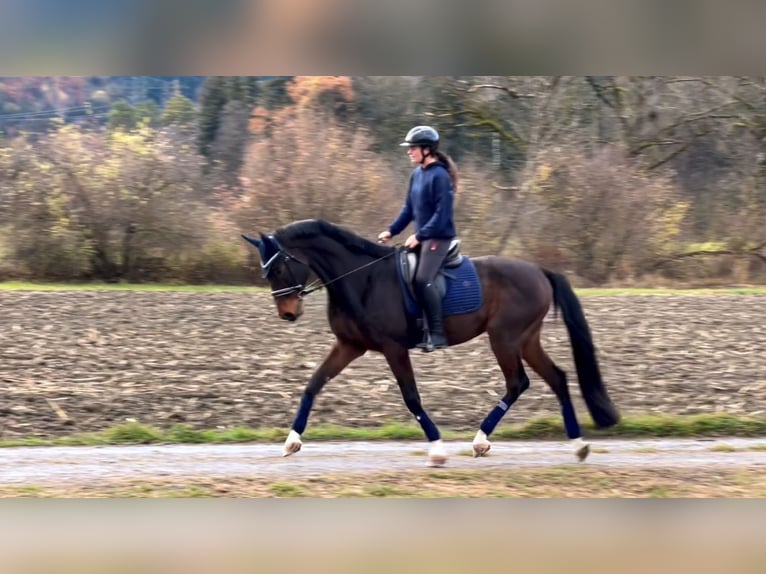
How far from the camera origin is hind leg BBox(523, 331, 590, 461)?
9039 millimetres

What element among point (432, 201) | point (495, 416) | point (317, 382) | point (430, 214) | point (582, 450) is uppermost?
point (432, 201)

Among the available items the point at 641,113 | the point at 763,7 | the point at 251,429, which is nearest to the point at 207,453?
the point at 251,429

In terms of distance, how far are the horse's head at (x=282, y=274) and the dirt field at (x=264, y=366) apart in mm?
2541

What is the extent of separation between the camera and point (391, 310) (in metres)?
8.95

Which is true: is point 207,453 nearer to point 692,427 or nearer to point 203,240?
point 692,427

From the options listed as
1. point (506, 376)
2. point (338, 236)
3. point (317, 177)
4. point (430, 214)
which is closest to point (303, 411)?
point (338, 236)

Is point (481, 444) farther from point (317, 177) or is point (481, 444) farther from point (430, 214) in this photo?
point (317, 177)

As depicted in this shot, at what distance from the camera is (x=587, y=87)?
20047 millimetres

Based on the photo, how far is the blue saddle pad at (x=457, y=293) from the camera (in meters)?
8.94

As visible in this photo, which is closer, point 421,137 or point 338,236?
point 421,137

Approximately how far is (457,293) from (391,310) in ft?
2.08

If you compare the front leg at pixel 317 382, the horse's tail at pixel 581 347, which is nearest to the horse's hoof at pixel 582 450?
the horse's tail at pixel 581 347

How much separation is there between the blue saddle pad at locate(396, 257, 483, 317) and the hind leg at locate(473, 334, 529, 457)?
Result: 15.9 inches

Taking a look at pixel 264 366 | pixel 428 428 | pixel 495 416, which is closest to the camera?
pixel 428 428
